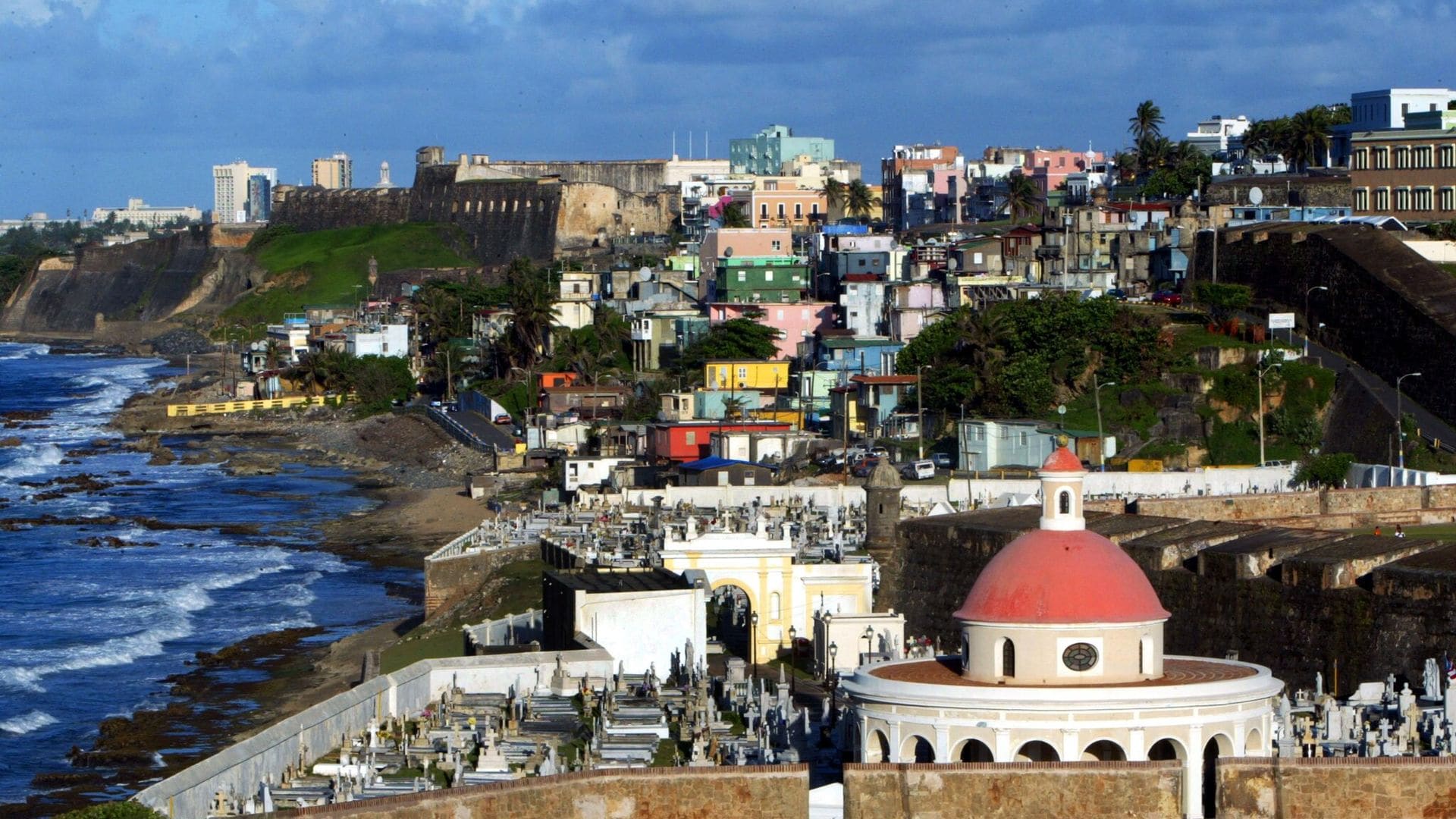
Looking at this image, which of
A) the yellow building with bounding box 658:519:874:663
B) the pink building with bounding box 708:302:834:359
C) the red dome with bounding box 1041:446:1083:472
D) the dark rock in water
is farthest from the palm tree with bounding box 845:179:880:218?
the red dome with bounding box 1041:446:1083:472

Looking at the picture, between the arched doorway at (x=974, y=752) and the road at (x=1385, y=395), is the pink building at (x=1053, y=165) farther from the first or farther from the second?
the arched doorway at (x=974, y=752)

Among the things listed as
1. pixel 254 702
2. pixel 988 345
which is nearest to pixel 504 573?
pixel 254 702

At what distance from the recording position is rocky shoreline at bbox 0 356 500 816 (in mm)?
41031

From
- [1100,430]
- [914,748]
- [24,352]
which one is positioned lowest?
[914,748]

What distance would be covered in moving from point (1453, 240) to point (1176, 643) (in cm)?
3754

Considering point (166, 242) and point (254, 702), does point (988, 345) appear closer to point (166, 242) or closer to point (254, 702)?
point (254, 702)

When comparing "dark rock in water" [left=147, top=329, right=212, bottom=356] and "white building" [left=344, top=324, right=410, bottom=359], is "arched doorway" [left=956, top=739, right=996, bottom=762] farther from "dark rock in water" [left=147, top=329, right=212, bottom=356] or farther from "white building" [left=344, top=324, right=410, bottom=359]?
"dark rock in water" [left=147, top=329, right=212, bottom=356]

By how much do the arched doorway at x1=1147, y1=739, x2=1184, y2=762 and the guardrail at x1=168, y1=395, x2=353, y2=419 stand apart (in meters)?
86.5

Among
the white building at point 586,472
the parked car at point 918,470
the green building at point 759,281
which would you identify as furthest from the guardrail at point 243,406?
the parked car at point 918,470

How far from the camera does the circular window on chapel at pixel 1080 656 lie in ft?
85.1

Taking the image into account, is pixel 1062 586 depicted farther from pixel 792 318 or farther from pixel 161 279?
A: pixel 161 279

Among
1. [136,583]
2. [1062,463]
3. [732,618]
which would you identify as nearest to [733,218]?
[136,583]

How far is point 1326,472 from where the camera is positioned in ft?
190

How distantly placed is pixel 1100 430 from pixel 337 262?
349ft
